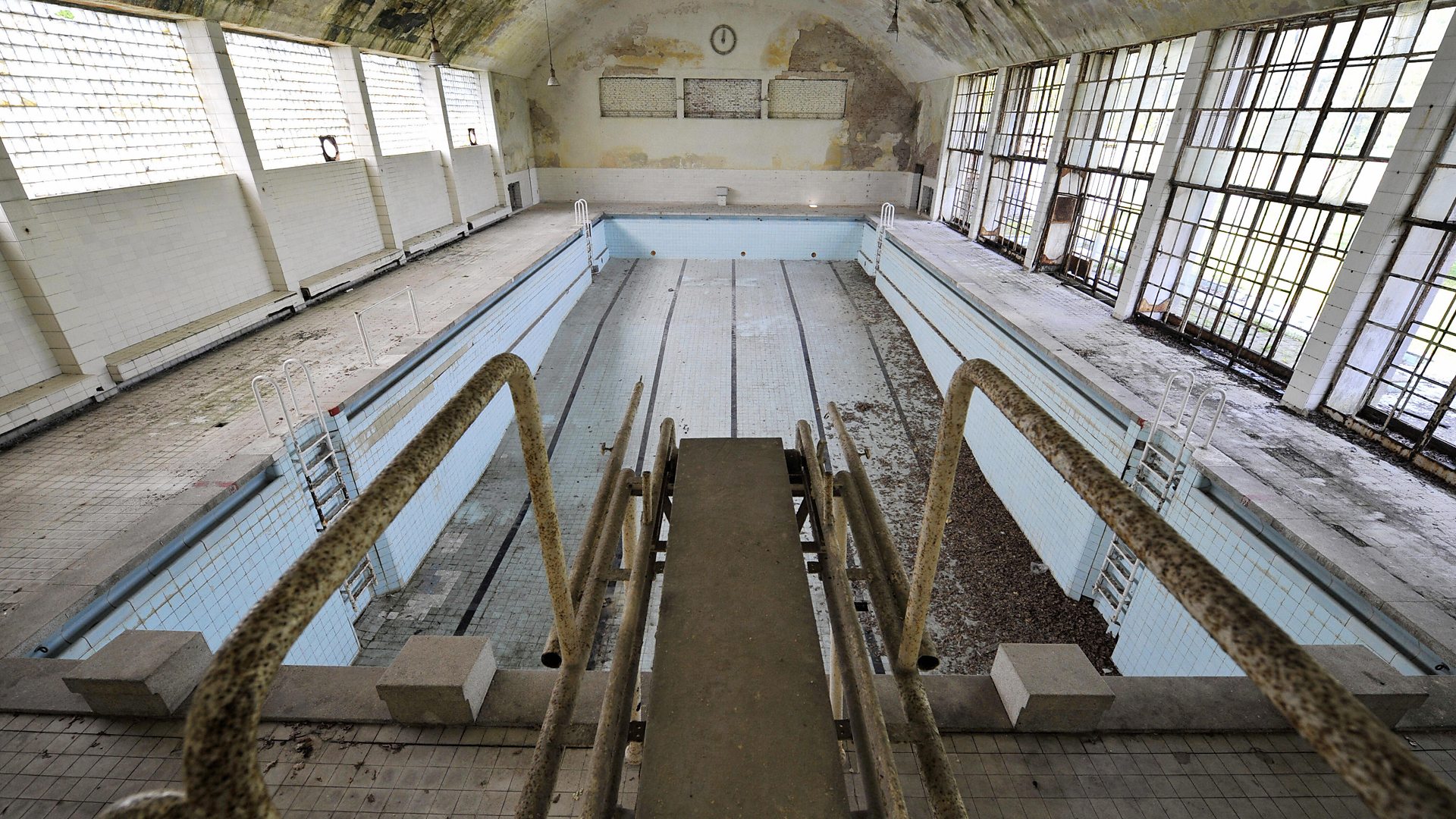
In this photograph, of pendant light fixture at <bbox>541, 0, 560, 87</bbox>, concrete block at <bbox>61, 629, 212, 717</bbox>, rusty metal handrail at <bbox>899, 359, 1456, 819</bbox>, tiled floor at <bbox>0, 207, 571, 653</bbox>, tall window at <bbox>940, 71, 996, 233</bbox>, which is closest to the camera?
rusty metal handrail at <bbox>899, 359, 1456, 819</bbox>

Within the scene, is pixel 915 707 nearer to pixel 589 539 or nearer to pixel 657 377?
pixel 589 539

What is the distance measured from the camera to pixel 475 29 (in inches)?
372

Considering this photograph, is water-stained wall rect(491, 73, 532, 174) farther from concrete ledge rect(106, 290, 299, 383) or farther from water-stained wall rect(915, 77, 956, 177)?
water-stained wall rect(915, 77, 956, 177)

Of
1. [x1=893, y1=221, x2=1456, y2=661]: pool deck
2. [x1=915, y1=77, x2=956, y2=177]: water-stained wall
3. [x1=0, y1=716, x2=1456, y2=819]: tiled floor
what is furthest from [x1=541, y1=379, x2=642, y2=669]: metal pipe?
[x1=915, y1=77, x2=956, y2=177]: water-stained wall

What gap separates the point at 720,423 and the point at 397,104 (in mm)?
6996

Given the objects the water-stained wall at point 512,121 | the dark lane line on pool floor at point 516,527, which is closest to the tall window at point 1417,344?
the dark lane line on pool floor at point 516,527

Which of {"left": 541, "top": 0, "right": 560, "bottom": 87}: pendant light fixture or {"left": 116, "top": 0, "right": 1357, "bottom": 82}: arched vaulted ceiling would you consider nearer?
{"left": 116, "top": 0, "right": 1357, "bottom": 82}: arched vaulted ceiling

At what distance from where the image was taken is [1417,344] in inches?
154

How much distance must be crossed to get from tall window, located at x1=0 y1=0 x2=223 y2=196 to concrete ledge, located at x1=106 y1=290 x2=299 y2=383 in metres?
1.19

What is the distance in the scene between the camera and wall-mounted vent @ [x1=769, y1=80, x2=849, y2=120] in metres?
13.3

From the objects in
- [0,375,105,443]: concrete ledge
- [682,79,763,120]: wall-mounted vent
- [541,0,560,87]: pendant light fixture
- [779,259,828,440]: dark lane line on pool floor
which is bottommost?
[779,259,828,440]: dark lane line on pool floor

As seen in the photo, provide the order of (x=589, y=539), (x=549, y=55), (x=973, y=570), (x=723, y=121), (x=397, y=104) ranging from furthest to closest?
1. (x=723, y=121)
2. (x=549, y=55)
3. (x=397, y=104)
4. (x=973, y=570)
5. (x=589, y=539)

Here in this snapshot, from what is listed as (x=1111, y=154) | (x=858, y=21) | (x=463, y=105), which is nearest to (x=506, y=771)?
(x=1111, y=154)

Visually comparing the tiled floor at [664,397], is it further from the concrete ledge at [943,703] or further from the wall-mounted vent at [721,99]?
the wall-mounted vent at [721,99]
